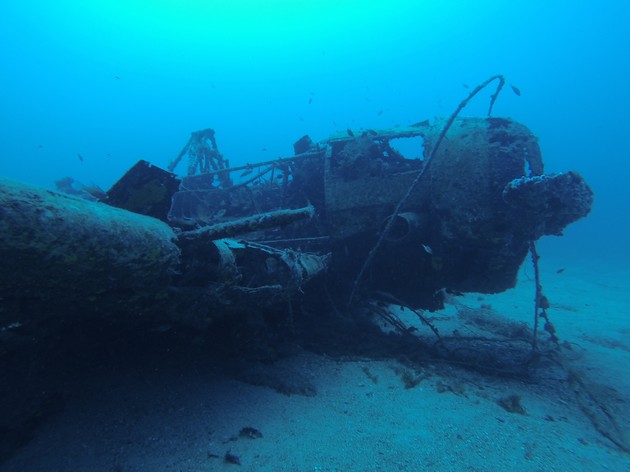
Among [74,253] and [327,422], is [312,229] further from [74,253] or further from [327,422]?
[74,253]

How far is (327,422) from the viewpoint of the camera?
352cm

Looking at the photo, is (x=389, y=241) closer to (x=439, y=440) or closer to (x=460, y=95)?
(x=439, y=440)

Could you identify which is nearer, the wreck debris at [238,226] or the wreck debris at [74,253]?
the wreck debris at [74,253]

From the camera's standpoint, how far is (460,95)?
154m

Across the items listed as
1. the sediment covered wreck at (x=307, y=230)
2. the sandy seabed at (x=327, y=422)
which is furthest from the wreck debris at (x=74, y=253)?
the sandy seabed at (x=327, y=422)

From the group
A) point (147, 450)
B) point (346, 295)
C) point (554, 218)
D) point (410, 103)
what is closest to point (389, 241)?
point (346, 295)

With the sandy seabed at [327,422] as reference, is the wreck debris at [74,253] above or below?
above

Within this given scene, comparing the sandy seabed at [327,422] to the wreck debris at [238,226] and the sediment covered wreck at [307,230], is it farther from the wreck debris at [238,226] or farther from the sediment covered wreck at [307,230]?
the wreck debris at [238,226]

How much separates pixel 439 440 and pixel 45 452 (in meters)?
3.42

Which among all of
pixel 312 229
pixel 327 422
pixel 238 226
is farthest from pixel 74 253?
pixel 312 229

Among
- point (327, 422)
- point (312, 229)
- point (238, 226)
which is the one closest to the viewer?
point (238, 226)

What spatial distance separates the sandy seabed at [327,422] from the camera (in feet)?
9.03

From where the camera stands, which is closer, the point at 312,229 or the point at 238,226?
the point at 238,226

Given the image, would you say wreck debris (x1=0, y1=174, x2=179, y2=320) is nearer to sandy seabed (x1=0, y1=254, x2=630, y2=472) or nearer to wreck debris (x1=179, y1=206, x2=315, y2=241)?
wreck debris (x1=179, y1=206, x2=315, y2=241)
